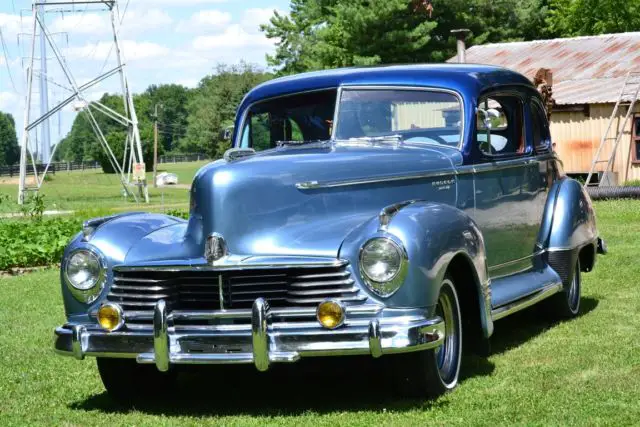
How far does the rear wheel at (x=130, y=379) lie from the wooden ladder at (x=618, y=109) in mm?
24289

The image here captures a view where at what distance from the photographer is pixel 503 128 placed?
9234mm

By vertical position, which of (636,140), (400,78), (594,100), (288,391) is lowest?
(288,391)

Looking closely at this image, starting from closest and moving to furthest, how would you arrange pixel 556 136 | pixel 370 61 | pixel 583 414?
pixel 583 414 → pixel 556 136 → pixel 370 61

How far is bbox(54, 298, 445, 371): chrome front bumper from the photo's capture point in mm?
6262

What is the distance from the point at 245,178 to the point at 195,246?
1.62 ft

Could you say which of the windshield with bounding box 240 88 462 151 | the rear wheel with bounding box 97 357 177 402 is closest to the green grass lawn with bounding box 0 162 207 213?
the windshield with bounding box 240 88 462 151

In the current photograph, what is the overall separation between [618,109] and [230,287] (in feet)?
91.3

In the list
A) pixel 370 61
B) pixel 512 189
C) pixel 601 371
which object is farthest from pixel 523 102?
pixel 370 61

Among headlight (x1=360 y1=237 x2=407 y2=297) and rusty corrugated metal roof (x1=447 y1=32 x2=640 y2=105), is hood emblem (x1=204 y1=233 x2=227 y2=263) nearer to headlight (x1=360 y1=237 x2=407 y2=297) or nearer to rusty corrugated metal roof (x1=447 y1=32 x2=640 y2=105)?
headlight (x1=360 y1=237 x2=407 y2=297)

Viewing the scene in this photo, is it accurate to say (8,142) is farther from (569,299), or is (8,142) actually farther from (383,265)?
(383,265)

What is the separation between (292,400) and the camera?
7.10 metres

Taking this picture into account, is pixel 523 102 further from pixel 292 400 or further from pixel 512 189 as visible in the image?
pixel 292 400

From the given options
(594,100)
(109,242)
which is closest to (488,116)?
(109,242)

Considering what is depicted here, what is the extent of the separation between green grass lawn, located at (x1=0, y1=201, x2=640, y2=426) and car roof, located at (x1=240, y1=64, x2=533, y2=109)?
1.95m
